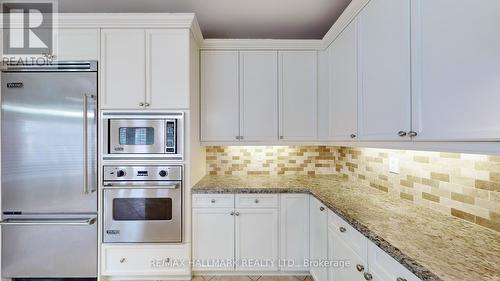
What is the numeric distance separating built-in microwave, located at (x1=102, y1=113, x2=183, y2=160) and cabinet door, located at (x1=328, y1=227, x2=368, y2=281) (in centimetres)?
141

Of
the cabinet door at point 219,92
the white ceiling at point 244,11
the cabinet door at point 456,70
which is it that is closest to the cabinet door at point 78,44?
the white ceiling at point 244,11

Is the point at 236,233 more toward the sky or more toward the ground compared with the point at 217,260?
more toward the sky

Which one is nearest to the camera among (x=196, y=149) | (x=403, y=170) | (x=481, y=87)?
(x=481, y=87)

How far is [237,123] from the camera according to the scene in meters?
2.47

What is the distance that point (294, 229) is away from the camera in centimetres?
215

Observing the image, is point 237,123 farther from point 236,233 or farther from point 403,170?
point 403,170

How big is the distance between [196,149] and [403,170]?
1745 mm

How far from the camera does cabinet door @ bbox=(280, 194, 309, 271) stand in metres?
2.15

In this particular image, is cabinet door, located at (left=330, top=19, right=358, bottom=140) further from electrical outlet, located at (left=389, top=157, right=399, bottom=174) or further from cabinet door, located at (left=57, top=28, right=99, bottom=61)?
cabinet door, located at (left=57, top=28, right=99, bottom=61)

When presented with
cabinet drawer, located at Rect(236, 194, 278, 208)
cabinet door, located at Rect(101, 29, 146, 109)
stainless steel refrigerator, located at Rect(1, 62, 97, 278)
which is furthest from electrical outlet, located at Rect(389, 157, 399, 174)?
stainless steel refrigerator, located at Rect(1, 62, 97, 278)

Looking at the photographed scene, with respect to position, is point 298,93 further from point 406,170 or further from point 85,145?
point 85,145

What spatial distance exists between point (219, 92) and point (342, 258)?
180 cm

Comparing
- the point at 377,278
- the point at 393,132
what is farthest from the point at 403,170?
the point at 377,278

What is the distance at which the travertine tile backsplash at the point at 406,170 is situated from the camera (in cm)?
117
